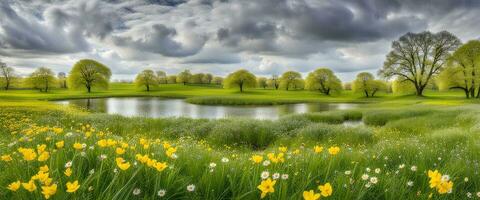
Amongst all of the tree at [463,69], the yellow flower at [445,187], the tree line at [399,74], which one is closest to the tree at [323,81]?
the tree line at [399,74]

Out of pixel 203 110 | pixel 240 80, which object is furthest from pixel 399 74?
pixel 240 80

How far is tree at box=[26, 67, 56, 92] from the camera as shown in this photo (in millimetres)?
84938

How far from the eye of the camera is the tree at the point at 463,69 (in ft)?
155

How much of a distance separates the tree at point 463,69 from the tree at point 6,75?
4407 inches

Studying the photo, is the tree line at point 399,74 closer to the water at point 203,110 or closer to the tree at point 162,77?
the water at point 203,110

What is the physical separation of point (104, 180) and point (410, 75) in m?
68.3

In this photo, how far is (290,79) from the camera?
336 ft

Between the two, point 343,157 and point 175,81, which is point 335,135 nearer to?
point 343,157

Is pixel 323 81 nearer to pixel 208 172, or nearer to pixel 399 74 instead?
pixel 399 74

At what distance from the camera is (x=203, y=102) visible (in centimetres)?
5744

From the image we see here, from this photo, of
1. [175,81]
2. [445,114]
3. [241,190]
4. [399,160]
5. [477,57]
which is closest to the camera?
[241,190]

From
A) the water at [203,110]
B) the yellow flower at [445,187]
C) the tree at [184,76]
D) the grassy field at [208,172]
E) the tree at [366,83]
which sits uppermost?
the tree at [184,76]

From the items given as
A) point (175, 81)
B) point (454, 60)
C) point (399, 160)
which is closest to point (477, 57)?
point (454, 60)

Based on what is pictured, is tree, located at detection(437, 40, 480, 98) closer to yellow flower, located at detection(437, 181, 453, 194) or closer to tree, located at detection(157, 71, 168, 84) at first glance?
yellow flower, located at detection(437, 181, 453, 194)
